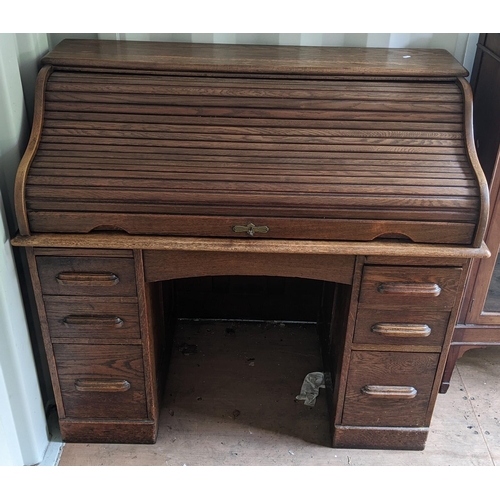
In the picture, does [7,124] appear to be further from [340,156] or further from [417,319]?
[417,319]

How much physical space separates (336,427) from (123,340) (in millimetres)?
821

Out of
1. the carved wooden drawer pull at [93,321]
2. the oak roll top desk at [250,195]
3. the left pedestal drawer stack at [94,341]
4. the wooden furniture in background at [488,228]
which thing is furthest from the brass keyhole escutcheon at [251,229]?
the wooden furniture in background at [488,228]

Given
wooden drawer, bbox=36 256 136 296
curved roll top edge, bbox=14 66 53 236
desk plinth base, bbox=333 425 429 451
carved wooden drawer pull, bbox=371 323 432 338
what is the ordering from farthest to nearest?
desk plinth base, bbox=333 425 429 451 → carved wooden drawer pull, bbox=371 323 432 338 → wooden drawer, bbox=36 256 136 296 → curved roll top edge, bbox=14 66 53 236

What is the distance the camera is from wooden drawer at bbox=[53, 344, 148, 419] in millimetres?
1895

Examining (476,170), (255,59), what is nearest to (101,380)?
(255,59)

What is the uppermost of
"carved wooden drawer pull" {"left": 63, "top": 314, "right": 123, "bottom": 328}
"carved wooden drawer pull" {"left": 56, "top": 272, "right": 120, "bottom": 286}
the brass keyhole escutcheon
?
the brass keyhole escutcheon

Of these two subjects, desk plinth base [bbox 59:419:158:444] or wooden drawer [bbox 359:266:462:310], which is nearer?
wooden drawer [bbox 359:266:462:310]

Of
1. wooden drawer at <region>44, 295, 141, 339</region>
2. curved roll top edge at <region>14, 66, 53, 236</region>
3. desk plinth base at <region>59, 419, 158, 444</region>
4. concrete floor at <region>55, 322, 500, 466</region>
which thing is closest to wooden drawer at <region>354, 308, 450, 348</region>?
concrete floor at <region>55, 322, 500, 466</region>

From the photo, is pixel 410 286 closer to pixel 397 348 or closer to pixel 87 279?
pixel 397 348

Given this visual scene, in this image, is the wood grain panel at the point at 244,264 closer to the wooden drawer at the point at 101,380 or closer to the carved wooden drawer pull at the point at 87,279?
the carved wooden drawer pull at the point at 87,279

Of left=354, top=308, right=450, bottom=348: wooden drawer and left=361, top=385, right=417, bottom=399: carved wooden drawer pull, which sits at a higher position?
left=354, top=308, right=450, bottom=348: wooden drawer

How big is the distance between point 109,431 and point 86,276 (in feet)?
2.18

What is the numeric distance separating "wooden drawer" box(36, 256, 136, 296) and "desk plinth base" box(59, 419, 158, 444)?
556mm

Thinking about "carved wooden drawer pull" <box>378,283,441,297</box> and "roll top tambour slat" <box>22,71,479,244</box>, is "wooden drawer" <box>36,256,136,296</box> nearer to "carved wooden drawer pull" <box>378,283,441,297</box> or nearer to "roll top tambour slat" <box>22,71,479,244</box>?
"roll top tambour slat" <box>22,71,479,244</box>
